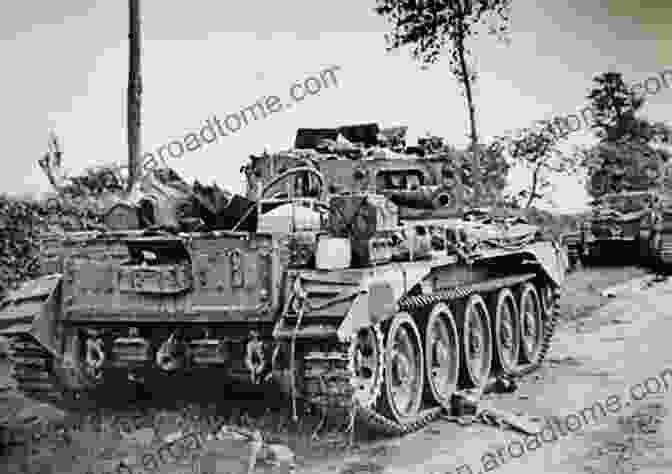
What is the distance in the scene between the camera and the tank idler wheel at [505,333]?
975cm

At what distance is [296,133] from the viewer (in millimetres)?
10594

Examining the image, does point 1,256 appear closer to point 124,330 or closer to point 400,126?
point 124,330

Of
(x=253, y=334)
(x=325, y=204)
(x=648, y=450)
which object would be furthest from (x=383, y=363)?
(x=648, y=450)

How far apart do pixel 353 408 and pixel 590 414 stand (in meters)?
2.83

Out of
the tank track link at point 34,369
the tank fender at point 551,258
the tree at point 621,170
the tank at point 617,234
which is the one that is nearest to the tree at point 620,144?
the tree at point 621,170

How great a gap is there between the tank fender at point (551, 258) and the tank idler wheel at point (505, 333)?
2.19 ft

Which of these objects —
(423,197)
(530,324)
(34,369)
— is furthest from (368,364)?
(530,324)

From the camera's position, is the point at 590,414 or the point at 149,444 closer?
the point at 149,444

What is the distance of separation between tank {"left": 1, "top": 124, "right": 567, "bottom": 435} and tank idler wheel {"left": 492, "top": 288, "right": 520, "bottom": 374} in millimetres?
1377

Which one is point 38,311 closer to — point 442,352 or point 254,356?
point 254,356

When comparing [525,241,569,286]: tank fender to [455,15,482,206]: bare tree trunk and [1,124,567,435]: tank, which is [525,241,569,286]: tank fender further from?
[455,15,482,206]: bare tree trunk

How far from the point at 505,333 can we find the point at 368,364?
424cm

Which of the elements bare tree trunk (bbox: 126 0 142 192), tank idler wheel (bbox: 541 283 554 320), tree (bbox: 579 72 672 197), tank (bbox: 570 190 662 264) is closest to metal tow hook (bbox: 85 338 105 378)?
tank idler wheel (bbox: 541 283 554 320)

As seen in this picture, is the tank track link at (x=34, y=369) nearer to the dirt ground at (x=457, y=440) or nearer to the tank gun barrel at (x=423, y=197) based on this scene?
the dirt ground at (x=457, y=440)
